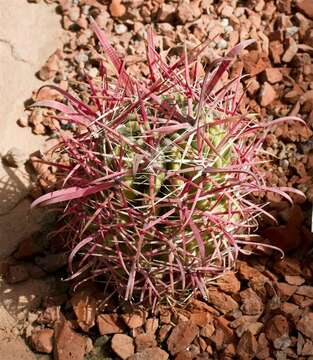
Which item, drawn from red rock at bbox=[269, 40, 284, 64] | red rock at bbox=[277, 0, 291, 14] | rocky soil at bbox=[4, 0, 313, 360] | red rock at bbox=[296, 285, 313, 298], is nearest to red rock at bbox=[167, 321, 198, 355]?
rocky soil at bbox=[4, 0, 313, 360]

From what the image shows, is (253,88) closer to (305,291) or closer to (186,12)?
(186,12)

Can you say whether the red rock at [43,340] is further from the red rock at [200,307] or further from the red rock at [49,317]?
the red rock at [200,307]

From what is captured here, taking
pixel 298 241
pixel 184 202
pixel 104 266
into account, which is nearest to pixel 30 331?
pixel 104 266

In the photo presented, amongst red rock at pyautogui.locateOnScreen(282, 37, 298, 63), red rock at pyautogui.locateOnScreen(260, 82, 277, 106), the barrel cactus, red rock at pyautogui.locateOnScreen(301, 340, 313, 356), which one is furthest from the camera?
red rock at pyautogui.locateOnScreen(282, 37, 298, 63)

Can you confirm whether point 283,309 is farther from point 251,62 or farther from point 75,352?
point 251,62

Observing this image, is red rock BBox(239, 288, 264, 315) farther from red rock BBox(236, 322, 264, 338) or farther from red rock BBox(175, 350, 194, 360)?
red rock BBox(175, 350, 194, 360)

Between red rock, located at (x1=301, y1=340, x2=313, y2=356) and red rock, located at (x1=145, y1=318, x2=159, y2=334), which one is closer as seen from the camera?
red rock, located at (x1=301, y1=340, x2=313, y2=356)

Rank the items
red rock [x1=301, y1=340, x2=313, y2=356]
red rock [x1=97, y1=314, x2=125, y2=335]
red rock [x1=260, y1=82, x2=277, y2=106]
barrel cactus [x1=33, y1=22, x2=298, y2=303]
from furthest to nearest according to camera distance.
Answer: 1. red rock [x1=260, y1=82, x2=277, y2=106]
2. red rock [x1=97, y1=314, x2=125, y2=335]
3. red rock [x1=301, y1=340, x2=313, y2=356]
4. barrel cactus [x1=33, y1=22, x2=298, y2=303]
